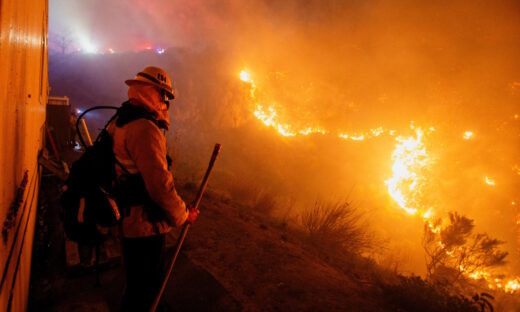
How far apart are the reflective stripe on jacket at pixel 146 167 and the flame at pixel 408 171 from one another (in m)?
16.3

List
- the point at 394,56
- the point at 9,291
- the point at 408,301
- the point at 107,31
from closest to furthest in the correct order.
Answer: the point at 9,291 → the point at 408,301 → the point at 394,56 → the point at 107,31

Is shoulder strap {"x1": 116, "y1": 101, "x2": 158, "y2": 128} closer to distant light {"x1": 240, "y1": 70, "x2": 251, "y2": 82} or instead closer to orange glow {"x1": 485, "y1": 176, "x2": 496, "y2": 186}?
distant light {"x1": 240, "y1": 70, "x2": 251, "y2": 82}

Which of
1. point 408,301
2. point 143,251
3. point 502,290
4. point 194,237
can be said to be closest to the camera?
point 143,251

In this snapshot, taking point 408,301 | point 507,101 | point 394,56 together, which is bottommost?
point 408,301

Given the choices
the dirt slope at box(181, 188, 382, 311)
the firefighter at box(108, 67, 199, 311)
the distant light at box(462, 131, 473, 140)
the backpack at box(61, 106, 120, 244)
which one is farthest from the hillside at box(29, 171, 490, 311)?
the distant light at box(462, 131, 473, 140)

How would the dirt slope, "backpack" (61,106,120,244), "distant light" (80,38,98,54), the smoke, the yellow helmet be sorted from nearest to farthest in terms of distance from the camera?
1. "backpack" (61,106,120,244)
2. the yellow helmet
3. the dirt slope
4. the smoke
5. "distant light" (80,38,98,54)

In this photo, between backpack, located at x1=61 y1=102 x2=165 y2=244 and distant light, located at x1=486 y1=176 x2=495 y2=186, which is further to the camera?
distant light, located at x1=486 y1=176 x2=495 y2=186

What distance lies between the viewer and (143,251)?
217 cm

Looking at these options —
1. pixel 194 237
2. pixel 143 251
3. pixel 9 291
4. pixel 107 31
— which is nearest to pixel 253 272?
pixel 194 237

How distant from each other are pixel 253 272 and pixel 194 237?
1265mm

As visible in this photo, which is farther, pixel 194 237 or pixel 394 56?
pixel 394 56

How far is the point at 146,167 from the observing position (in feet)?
6.27

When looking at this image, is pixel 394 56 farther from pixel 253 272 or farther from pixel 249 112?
pixel 253 272

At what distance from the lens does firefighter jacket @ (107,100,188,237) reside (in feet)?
6.26
